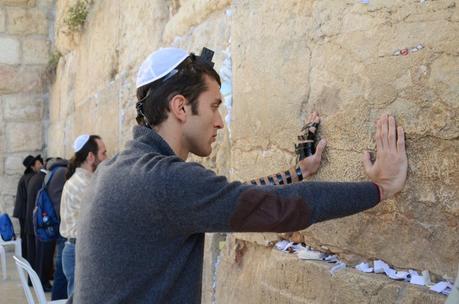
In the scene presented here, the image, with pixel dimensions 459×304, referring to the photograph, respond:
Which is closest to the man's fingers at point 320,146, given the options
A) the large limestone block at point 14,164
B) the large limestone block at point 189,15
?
the large limestone block at point 189,15

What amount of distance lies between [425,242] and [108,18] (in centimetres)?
397

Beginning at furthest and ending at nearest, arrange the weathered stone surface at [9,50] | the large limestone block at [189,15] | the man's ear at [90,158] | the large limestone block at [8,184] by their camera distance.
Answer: the large limestone block at [8,184]
the weathered stone surface at [9,50]
the man's ear at [90,158]
the large limestone block at [189,15]

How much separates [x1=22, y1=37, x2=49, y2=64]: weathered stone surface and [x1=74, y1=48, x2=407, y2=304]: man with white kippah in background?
7.58 m

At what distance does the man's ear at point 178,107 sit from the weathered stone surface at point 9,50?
7.51m

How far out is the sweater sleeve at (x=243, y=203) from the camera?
147 cm

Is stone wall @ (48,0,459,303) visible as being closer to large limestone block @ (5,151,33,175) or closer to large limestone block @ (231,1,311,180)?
large limestone block @ (231,1,311,180)

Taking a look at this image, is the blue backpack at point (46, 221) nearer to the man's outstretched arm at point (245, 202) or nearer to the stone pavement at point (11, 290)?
the stone pavement at point (11, 290)

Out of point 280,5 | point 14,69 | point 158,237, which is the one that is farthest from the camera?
point 14,69

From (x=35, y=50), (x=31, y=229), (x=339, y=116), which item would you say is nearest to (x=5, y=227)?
(x=31, y=229)

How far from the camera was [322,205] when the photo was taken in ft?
5.00

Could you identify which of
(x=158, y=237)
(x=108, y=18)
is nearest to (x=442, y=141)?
(x=158, y=237)

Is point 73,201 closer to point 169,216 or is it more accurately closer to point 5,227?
point 169,216

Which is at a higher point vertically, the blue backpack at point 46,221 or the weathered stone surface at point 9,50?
the weathered stone surface at point 9,50

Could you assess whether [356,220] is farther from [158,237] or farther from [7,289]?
[7,289]
